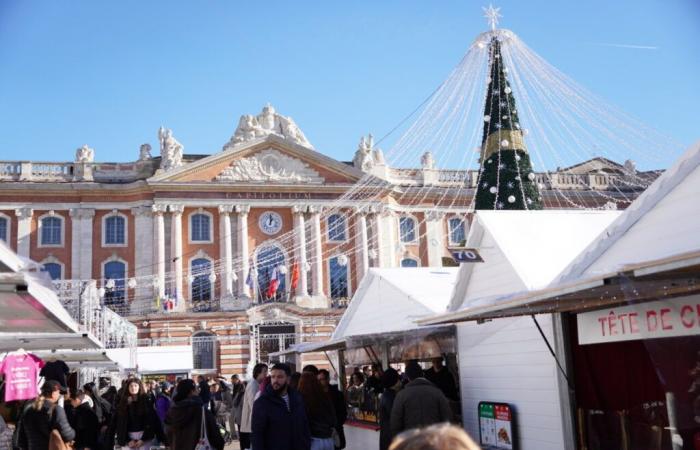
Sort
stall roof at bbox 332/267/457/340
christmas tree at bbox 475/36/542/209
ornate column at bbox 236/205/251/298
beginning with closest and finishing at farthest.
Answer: stall roof at bbox 332/267/457/340 → christmas tree at bbox 475/36/542/209 → ornate column at bbox 236/205/251/298

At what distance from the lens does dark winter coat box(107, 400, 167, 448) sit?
9266mm

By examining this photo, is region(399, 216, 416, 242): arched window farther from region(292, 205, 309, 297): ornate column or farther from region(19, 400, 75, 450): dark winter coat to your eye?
region(19, 400, 75, 450): dark winter coat

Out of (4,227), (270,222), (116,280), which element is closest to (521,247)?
(270,222)

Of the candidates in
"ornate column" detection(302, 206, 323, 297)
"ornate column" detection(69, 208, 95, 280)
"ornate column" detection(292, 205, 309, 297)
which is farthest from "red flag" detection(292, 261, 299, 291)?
"ornate column" detection(69, 208, 95, 280)

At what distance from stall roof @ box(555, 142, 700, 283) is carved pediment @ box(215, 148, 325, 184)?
32.0 m

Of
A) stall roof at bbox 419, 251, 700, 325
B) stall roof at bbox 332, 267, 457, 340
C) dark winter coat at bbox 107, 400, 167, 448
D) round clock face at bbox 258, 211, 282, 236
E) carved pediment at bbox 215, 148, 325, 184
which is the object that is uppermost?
carved pediment at bbox 215, 148, 325, 184

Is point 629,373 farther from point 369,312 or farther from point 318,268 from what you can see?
point 318,268

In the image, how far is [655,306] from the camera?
5.98 metres

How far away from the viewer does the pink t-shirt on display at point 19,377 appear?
33.2 feet

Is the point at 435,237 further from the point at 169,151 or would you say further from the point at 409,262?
the point at 169,151

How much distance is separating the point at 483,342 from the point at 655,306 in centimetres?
466

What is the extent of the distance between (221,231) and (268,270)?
10.5ft

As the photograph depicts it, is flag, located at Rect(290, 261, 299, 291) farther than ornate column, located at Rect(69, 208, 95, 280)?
No

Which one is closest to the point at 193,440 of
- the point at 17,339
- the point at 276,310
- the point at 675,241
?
the point at 17,339
